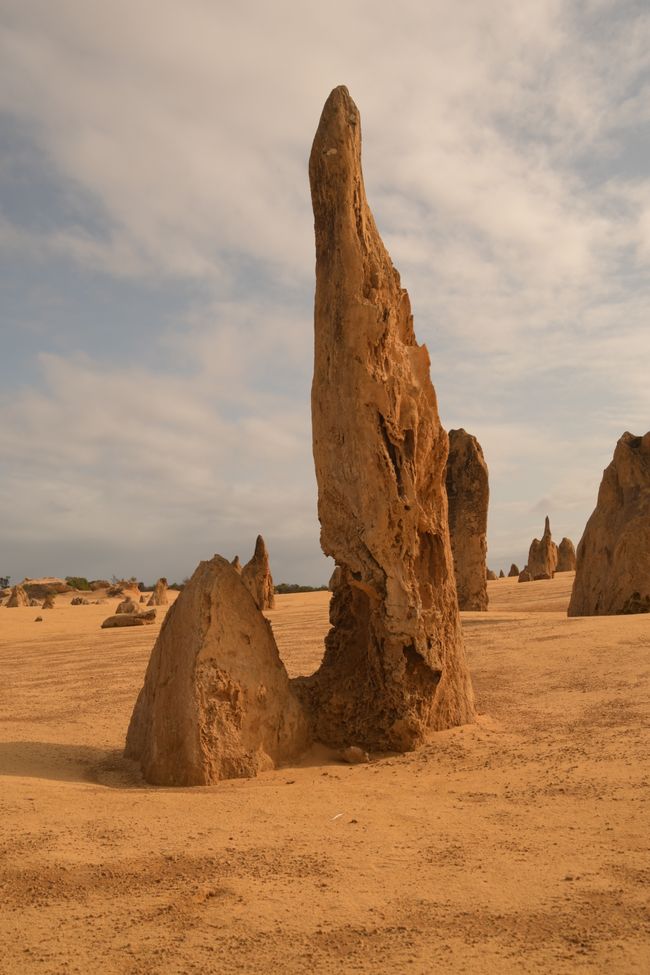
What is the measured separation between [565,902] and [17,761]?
3.96m

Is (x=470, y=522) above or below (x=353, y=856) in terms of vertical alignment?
above

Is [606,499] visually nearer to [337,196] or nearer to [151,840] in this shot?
[337,196]

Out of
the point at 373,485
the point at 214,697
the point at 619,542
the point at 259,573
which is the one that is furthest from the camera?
A: the point at 259,573

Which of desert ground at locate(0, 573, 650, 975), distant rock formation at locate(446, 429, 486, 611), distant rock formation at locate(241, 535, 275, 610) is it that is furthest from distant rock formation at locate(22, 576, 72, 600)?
desert ground at locate(0, 573, 650, 975)

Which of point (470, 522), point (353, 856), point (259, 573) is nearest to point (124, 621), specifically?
point (259, 573)

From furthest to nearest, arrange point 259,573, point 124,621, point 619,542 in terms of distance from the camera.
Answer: point 259,573, point 124,621, point 619,542

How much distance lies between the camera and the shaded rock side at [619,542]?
40.0ft

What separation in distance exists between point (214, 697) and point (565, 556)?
1219 inches

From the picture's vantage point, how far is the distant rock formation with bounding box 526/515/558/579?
30.3m

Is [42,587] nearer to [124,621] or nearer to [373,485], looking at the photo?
[124,621]

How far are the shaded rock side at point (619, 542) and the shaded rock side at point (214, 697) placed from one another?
787 centimetres

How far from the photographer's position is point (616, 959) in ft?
8.41

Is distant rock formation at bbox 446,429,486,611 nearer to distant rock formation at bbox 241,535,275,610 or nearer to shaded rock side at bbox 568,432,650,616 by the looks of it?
shaded rock side at bbox 568,432,650,616

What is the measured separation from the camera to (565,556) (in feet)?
113
